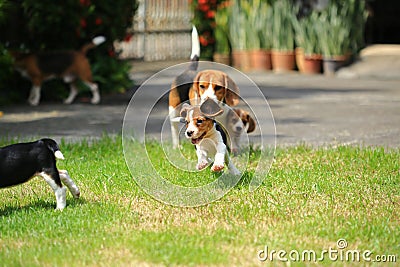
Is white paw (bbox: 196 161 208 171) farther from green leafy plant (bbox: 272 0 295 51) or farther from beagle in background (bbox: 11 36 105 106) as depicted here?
green leafy plant (bbox: 272 0 295 51)

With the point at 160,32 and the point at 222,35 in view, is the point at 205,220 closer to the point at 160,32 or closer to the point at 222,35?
the point at 222,35

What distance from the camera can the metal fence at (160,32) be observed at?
671 inches

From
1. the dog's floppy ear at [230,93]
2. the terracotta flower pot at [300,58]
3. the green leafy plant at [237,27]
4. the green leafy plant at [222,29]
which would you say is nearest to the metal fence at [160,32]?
the green leafy plant at [222,29]

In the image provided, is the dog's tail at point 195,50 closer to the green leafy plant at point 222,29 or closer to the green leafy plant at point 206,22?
the green leafy plant at point 206,22

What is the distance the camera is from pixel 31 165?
14.0 feet

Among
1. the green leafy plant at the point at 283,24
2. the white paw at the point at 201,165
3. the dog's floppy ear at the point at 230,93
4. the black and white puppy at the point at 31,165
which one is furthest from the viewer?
the green leafy plant at the point at 283,24

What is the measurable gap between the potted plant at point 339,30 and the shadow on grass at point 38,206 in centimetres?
984

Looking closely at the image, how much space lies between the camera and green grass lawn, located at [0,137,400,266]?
356 centimetres

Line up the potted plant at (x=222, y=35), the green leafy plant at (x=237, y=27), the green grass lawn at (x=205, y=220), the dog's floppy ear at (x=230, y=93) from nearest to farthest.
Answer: the green grass lawn at (x=205, y=220) → the dog's floppy ear at (x=230, y=93) → the green leafy plant at (x=237, y=27) → the potted plant at (x=222, y=35)

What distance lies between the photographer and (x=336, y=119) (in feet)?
28.0

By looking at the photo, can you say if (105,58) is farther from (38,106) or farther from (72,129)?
(72,129)

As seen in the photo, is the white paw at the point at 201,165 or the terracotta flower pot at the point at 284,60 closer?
the white paw at the point at 201,165

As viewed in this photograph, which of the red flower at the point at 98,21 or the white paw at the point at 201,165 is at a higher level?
the red flower at the point at 98,21

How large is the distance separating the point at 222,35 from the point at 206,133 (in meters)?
10.7
